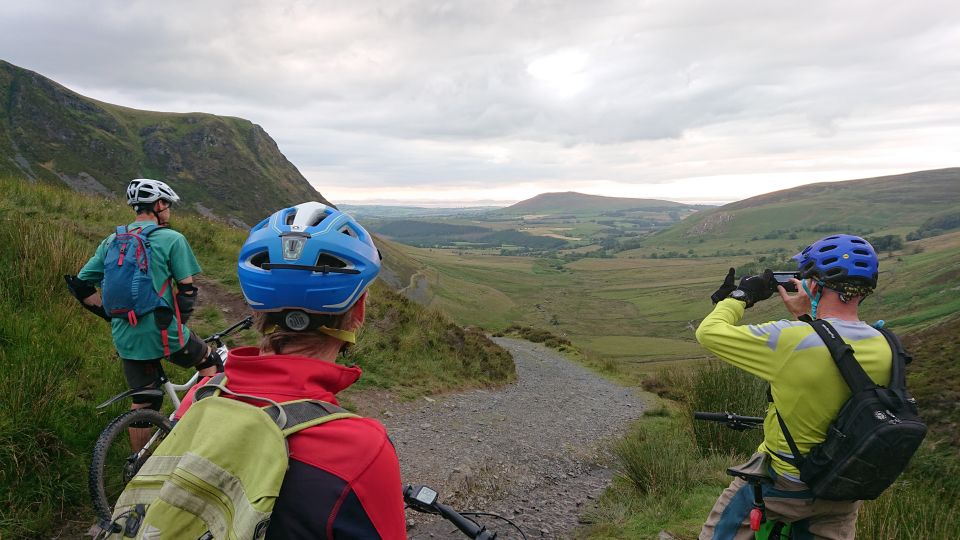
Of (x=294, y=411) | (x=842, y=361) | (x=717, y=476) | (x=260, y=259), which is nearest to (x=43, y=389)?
(x=260, y=259)

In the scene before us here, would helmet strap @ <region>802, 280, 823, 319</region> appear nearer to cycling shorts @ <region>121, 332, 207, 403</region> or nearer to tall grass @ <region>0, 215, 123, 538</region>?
cycling shorts @ <region>121, 332, 207, 403</region>

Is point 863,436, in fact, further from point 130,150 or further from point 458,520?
point 130,150

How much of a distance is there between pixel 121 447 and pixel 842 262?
251 inches

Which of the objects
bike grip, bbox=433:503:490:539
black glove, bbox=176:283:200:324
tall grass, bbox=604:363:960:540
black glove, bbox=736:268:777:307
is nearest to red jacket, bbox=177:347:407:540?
bike grip, bbox=433:503:490:539

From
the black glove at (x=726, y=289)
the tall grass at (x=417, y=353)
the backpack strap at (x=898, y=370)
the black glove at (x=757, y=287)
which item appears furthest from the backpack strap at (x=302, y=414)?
the tall grass at (x=417, y=353)

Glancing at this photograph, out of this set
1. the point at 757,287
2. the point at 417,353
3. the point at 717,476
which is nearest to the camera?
the point at 757,287

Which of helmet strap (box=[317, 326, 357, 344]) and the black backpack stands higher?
helmet strap (box=[317, 326, 357, 344])

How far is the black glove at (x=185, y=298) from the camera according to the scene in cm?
438

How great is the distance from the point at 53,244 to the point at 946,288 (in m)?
84.9

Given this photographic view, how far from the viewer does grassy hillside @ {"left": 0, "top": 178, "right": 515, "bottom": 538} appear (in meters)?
4.27

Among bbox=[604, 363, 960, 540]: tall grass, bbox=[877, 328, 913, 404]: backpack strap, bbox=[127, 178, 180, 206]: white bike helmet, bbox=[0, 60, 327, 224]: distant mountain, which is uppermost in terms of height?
bbox=[0, 60, 327, 224]: distant mountain

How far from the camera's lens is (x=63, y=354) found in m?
5.73

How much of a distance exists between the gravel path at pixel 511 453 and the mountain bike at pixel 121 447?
2.87m

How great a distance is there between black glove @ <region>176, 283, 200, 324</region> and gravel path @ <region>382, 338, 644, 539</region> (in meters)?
3.40
